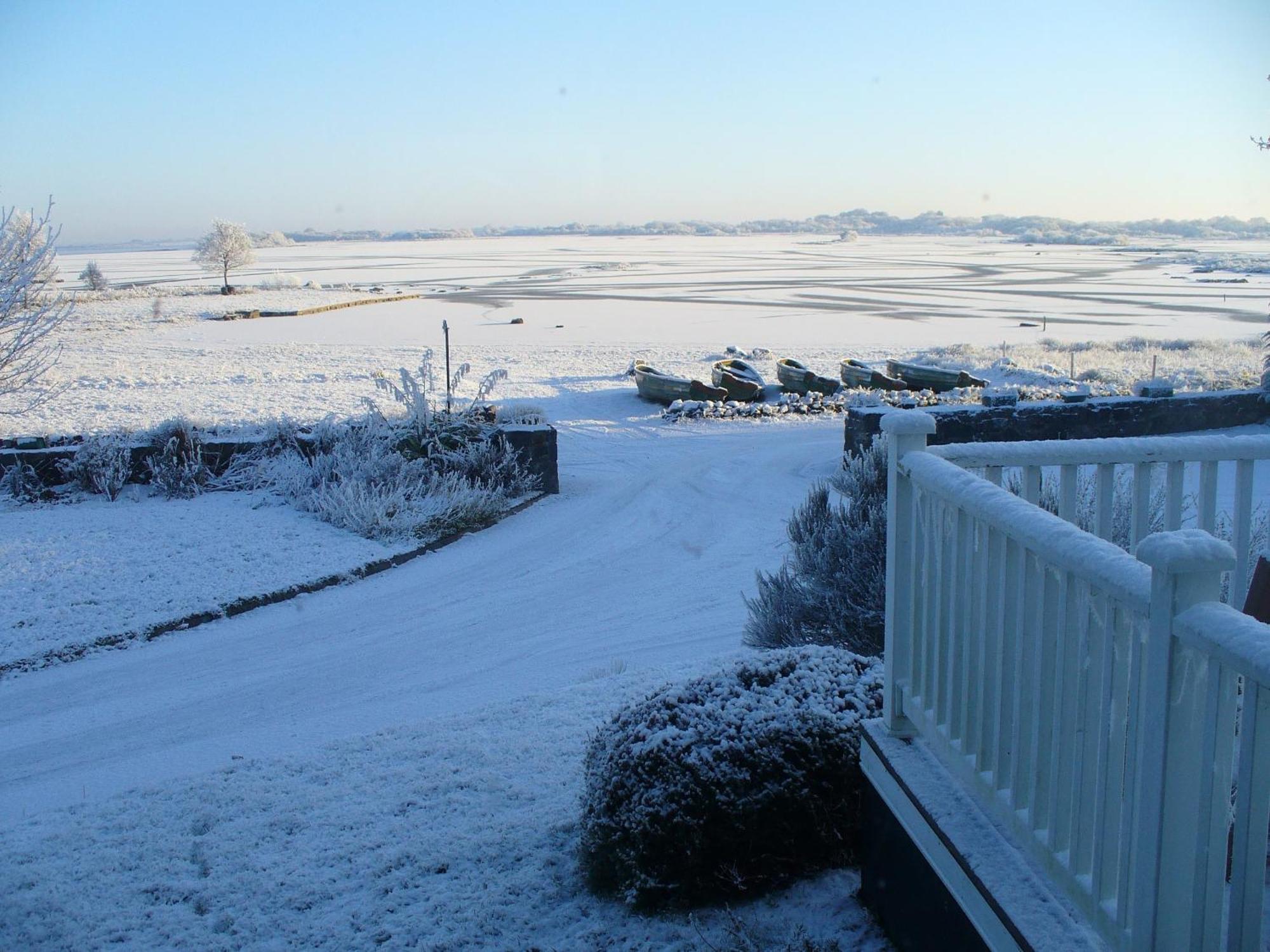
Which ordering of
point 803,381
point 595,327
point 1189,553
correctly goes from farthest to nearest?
point 595,327, point 803,381, point 1189,553

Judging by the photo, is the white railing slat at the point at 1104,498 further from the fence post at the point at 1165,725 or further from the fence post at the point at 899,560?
the fence post at the point at 1165,725

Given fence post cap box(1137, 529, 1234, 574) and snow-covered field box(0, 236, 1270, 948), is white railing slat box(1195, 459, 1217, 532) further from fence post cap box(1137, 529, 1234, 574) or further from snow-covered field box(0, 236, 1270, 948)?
fence post cap box(1137, 529, 1234, 574)

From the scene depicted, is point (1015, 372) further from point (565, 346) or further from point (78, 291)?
point (78, 291)

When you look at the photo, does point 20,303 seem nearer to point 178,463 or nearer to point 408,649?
point 178,463

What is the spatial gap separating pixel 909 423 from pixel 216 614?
6395mm

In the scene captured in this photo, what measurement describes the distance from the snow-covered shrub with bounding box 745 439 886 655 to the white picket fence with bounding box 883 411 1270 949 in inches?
92.1

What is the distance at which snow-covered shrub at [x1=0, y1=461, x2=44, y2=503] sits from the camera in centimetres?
1134

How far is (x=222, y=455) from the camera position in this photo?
12109 mm

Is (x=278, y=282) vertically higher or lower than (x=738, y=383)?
higher

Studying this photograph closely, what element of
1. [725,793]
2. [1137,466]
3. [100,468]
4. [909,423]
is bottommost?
[100,468]

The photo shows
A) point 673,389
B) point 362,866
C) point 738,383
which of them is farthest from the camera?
point 738,383

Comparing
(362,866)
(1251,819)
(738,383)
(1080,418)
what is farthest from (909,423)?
(738,383)

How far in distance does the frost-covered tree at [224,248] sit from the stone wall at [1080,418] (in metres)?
59.7

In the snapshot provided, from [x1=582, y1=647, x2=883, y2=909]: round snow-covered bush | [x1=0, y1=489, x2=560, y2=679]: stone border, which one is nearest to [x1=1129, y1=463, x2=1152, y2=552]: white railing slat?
[x1=582, y1=647, x2=883, y2=909]: round snow-covered bush
